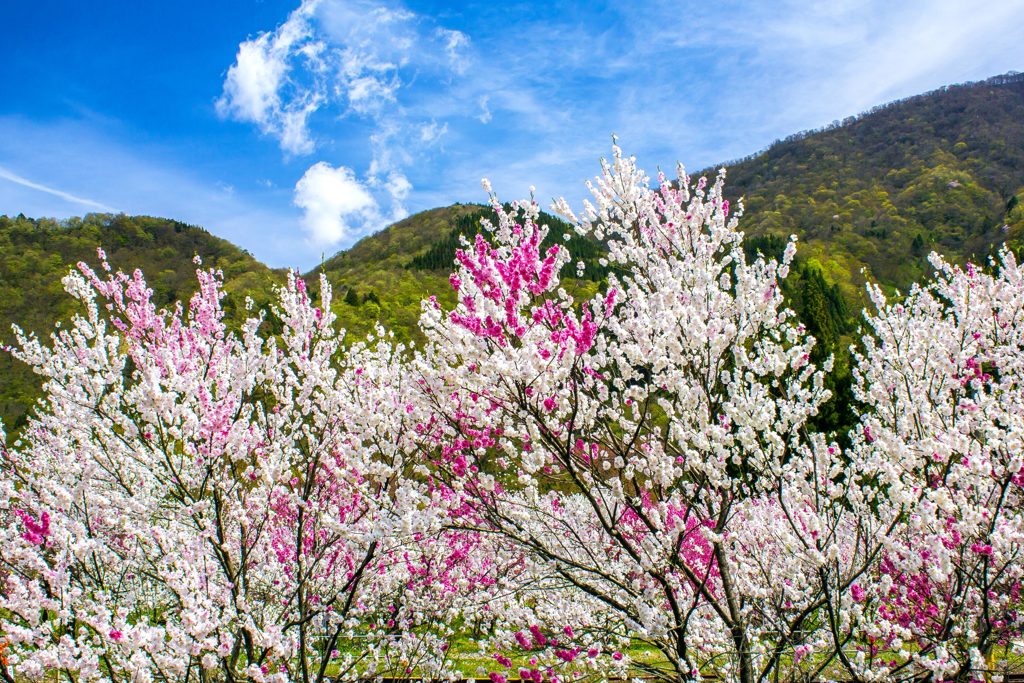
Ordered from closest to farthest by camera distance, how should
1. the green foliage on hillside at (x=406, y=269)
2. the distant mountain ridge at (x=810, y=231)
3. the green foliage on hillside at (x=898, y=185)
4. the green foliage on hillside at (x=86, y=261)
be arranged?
the green foliage on hillside at (x=406, y=269) < the green foliage on hillside at (x=86, y=261) < the distant mountain ridge at (x=810, y=231) < the green foliage on hillside at (x=898, y=185)

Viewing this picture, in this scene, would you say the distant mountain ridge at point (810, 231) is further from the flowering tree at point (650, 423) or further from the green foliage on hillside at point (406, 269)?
the flowering tree at point (650, 423)

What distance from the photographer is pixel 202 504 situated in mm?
4855

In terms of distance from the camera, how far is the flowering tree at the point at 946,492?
13.9 ft

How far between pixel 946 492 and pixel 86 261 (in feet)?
366

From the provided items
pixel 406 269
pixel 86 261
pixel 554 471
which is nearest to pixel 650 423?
pixel 554 471

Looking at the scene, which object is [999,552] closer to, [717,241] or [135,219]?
[717,241]

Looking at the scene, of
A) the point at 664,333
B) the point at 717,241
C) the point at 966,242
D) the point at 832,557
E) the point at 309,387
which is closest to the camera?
the point at 832,557

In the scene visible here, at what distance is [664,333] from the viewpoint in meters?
5.05

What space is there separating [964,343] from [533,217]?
5837 mm

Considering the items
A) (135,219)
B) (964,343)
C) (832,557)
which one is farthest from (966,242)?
(135,219)

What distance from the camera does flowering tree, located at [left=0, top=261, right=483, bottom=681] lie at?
3.95 meters

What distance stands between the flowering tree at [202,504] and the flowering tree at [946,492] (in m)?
3.93

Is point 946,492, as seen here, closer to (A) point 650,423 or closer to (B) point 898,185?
(A) point 650,423

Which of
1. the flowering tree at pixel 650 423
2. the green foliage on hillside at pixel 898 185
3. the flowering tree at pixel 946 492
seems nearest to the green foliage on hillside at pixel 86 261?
the flowering tree at pixel 650 423
